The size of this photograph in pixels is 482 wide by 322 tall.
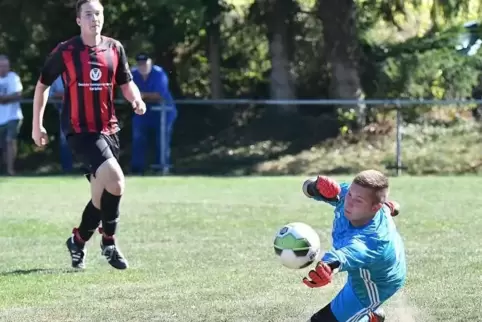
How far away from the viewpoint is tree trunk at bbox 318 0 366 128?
20.2 metres

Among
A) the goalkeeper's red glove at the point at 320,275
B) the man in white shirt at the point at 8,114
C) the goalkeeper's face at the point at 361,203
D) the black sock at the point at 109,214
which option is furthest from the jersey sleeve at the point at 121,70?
the man in white shirt at the point at 8,114

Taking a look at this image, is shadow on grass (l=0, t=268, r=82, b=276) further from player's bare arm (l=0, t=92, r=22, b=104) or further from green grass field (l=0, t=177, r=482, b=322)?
player's bare arm (l=0, t=92, r=22, b=104)

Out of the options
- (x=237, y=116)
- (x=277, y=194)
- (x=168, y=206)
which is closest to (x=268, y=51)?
(x=237, y=116)

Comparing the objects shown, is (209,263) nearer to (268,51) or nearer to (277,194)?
(277,194)

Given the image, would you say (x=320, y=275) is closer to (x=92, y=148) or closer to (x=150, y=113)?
(x=92, y=148)

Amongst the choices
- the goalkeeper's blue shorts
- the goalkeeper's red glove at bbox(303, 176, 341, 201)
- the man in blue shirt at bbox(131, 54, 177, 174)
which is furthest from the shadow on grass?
the man in blue shirt at bbox(131, 54, 177, 174)

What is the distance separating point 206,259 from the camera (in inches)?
343

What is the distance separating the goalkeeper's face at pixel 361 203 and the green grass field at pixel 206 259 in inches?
54.5

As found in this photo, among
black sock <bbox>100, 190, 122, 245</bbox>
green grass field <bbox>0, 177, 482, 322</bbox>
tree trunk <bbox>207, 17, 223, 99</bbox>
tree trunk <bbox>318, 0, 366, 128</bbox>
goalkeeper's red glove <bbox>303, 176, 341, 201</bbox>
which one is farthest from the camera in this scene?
tree trunk <bbox>207, 17, 223, 99</bbox>

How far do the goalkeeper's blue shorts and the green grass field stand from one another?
90cm

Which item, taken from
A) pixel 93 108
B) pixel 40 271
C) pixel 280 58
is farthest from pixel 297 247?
pixel 280 58

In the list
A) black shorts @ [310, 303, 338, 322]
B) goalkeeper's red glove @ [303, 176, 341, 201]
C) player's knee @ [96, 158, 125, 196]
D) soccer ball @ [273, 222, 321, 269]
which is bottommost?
black shorts @ [310, 303, 338, 322]

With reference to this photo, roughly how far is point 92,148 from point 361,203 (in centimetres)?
333

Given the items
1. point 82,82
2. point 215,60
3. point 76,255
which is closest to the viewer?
point 82,82
